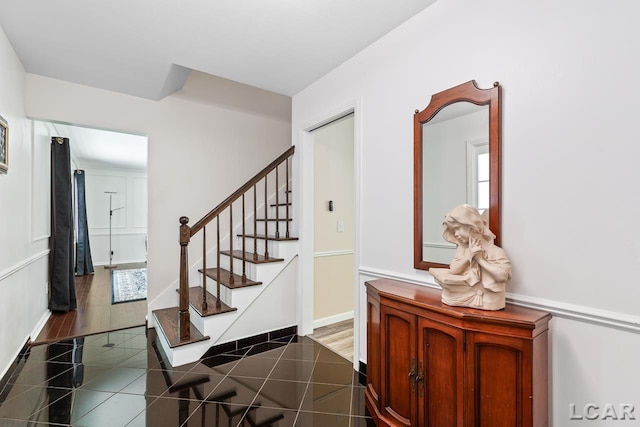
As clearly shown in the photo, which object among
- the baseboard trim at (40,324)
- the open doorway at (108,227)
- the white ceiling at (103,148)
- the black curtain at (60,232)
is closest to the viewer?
the baseboard trim at (40,324)

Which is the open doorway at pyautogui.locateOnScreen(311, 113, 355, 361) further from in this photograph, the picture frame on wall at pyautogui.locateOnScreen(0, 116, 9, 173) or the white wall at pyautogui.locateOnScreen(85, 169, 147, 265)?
the white wall at pyautogui.locateOnScreen(85, 169, 147, 265)

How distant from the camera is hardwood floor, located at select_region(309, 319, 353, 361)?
2.72 m

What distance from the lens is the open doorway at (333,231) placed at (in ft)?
10.6

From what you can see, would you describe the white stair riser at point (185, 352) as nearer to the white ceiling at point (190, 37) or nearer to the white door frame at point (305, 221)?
the white door frame at point (305, 221)

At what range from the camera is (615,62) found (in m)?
1.17

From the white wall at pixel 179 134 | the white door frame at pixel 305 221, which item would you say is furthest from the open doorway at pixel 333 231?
the white wall at pixel 179 134

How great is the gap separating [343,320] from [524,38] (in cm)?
295

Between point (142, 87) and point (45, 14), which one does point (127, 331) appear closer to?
point (142, 87)

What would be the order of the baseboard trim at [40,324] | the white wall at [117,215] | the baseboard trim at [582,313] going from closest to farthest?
the baseboard trim at [582,313] → the baseboard trim at [40,324] → the white wall at [117,215]

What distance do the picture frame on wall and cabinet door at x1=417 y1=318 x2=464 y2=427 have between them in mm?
2882

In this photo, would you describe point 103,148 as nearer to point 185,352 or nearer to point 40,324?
point 40,324

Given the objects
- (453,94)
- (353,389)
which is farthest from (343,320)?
(453,94)

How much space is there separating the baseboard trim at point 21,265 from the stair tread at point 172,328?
115 centimetres

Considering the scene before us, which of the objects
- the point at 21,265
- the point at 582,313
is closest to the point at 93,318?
the point at 21,265
